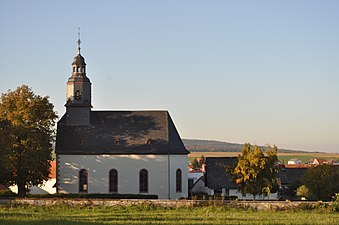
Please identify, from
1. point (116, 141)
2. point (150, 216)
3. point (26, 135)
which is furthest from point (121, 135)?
point (150, 216)

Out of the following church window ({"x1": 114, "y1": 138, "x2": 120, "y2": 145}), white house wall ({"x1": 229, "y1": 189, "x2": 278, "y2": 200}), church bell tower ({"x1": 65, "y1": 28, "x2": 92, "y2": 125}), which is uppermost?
church bell tower ({"x1": 65, "y1": 28, "x2": 92, "y2": 125})

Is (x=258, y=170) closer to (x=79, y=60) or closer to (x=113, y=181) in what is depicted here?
(x=113, y=181)

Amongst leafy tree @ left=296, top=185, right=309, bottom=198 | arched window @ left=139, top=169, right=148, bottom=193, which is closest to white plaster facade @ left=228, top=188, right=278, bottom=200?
leafy tree @ left=296, top=185, right=309, bottom=198

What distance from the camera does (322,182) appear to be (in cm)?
5750

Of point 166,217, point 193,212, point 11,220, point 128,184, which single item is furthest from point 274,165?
point 11,220

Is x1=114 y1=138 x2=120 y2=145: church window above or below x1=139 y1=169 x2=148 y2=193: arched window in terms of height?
above

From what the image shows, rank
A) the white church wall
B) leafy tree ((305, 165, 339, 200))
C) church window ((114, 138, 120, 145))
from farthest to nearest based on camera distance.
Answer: church window ((114, 138, 120, 145)) < the white church wall < leafy tree ((305, 165, 339, 200))

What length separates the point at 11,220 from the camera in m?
31.0

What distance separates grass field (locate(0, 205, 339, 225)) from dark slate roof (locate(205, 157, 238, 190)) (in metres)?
24.4

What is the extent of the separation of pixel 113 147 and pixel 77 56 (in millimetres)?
9296

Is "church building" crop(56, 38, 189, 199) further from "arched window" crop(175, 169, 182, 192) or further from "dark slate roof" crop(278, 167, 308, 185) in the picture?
"dark slate roof" crop(278, 167, 308, 185)

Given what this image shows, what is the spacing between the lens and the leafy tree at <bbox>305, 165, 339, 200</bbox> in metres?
57.2

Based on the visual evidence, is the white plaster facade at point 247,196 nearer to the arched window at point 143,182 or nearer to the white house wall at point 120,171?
the white house wall at point 120,171

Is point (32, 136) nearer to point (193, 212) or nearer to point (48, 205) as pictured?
point (48, 205)
